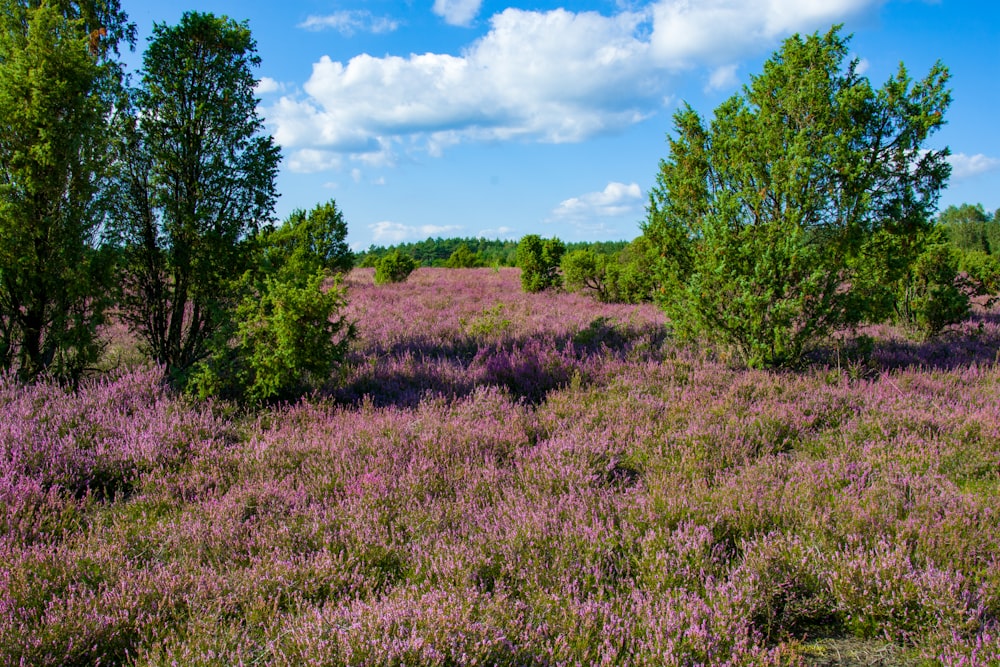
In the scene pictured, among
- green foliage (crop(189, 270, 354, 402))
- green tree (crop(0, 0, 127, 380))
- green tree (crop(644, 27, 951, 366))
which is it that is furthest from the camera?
green tree (crop(644, 27, 951, 366))

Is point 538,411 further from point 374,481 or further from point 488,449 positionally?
point 374,481

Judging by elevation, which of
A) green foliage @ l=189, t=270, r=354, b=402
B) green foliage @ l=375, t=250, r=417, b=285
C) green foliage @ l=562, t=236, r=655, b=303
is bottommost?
green foliage @ l=189, t=270, r=354, b=402

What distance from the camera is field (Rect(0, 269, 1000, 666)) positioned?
8.55ft

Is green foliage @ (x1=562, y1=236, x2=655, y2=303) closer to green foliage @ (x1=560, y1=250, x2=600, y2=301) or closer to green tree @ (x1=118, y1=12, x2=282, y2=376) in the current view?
green foliage @ (x1=560, y1=250, x2=600, y2=301)

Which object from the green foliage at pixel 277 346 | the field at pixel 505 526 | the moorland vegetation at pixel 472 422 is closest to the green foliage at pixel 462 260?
the moorland vegetation at pixel 472 422

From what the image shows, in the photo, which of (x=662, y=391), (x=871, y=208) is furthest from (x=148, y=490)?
(x=871, y=208)

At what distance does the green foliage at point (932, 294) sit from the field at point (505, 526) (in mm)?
4932

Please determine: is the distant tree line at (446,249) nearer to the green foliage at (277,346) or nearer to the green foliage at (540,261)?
the green foliage at (540,261)

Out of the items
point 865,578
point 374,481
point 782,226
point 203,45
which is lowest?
point 865,578

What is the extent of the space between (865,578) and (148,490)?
15.9 feet

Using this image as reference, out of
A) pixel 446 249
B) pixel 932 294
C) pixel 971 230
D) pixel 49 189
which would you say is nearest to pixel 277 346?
pixel 49 189

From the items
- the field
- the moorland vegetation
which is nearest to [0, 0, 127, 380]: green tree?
the moorland vegetation

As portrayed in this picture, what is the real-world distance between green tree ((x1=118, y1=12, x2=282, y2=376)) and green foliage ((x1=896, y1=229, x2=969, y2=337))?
39.0ft

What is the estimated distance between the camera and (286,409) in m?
5.97
